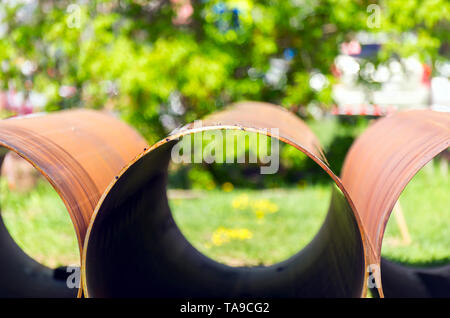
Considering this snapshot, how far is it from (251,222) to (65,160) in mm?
3982

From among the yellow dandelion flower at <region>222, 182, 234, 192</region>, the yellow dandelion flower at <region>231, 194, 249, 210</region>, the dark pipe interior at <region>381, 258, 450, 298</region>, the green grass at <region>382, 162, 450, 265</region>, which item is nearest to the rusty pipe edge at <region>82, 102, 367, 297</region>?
the dark pipe interior at <region>381, 258, 450, 298</region>

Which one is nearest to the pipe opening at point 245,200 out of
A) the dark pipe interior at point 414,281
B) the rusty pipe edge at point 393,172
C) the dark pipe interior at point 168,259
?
the dark pipe interior at point 168,259

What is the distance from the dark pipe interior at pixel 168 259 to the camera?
133 inches

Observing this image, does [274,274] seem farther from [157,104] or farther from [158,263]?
[157,104]

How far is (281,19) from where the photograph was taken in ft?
25.9

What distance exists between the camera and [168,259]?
460cm

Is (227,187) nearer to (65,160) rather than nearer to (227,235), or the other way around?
(227,235)

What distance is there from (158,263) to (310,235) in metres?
2.62

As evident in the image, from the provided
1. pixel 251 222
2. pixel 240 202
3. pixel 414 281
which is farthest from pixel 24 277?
pixel 240 202

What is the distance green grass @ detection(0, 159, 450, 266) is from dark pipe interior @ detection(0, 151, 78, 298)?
67 centimetres

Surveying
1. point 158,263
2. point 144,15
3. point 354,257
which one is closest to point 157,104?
point 144,15

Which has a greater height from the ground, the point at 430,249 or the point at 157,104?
the point at 157,104

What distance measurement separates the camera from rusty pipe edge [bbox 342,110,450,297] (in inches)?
123

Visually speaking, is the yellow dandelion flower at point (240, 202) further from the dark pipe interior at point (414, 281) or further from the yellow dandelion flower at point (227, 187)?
the dark pipe interior at point (414, 281)
